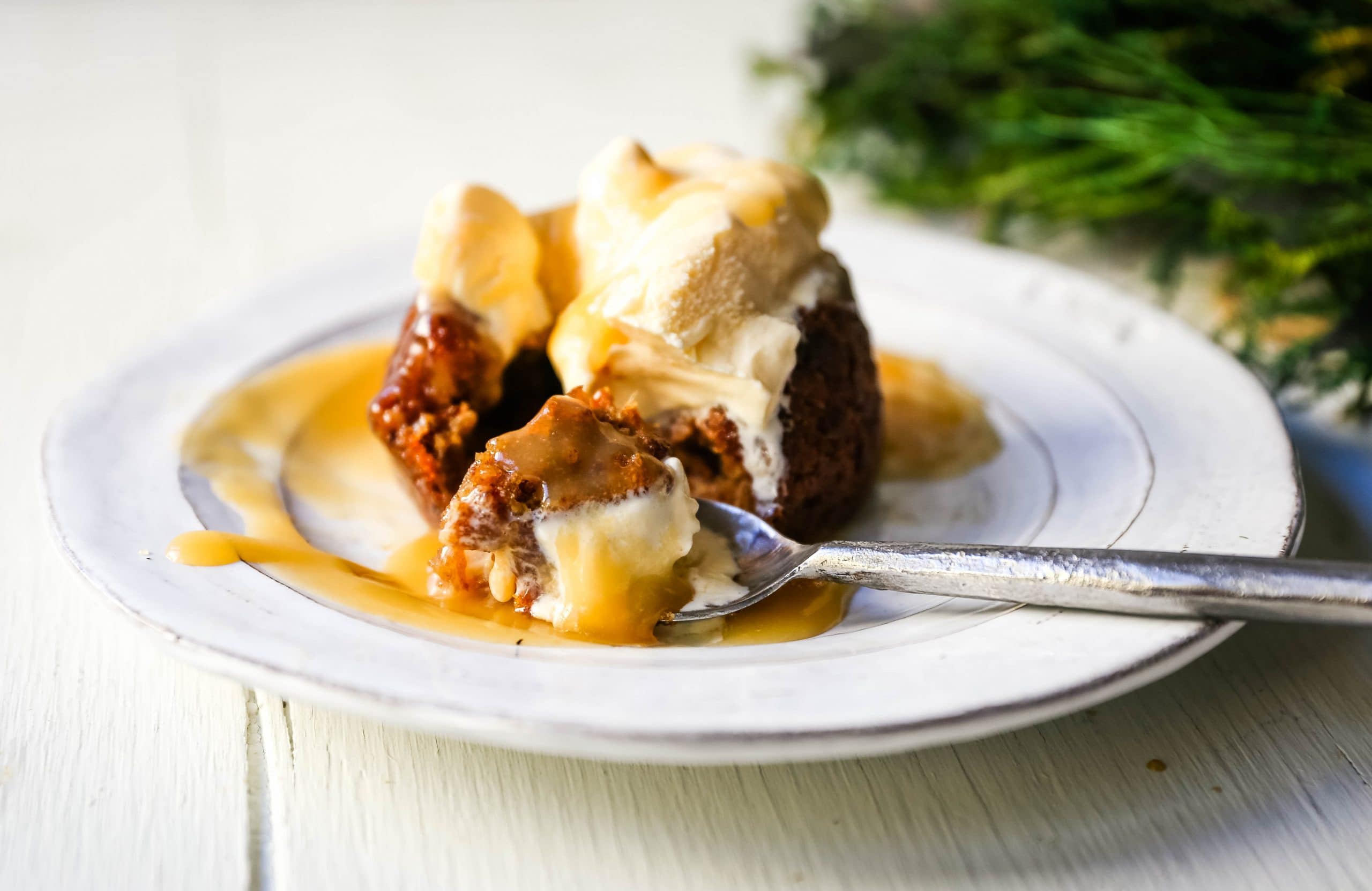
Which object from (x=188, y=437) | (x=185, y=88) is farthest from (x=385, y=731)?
(x=185, y=88)

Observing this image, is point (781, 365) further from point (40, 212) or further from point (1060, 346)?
point (40, 212)

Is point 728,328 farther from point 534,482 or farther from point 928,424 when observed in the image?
point 928,424

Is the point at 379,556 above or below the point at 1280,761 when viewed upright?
above

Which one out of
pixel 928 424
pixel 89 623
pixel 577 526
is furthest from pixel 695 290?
pixel 89 623

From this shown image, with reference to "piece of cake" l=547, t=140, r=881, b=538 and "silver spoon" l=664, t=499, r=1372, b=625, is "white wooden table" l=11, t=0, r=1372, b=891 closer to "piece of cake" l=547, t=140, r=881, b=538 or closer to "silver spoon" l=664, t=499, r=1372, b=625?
"silver spoon" l=664, t=499, r=1372, b=625

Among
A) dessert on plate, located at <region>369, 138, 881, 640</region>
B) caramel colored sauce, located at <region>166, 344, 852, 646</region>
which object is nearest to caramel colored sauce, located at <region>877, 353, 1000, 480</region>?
dessert on plate, located at <region>369, 138, 881, 640</region>

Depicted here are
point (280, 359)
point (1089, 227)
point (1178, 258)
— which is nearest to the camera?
point (280, 359)

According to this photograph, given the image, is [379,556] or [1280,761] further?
[379,556]
